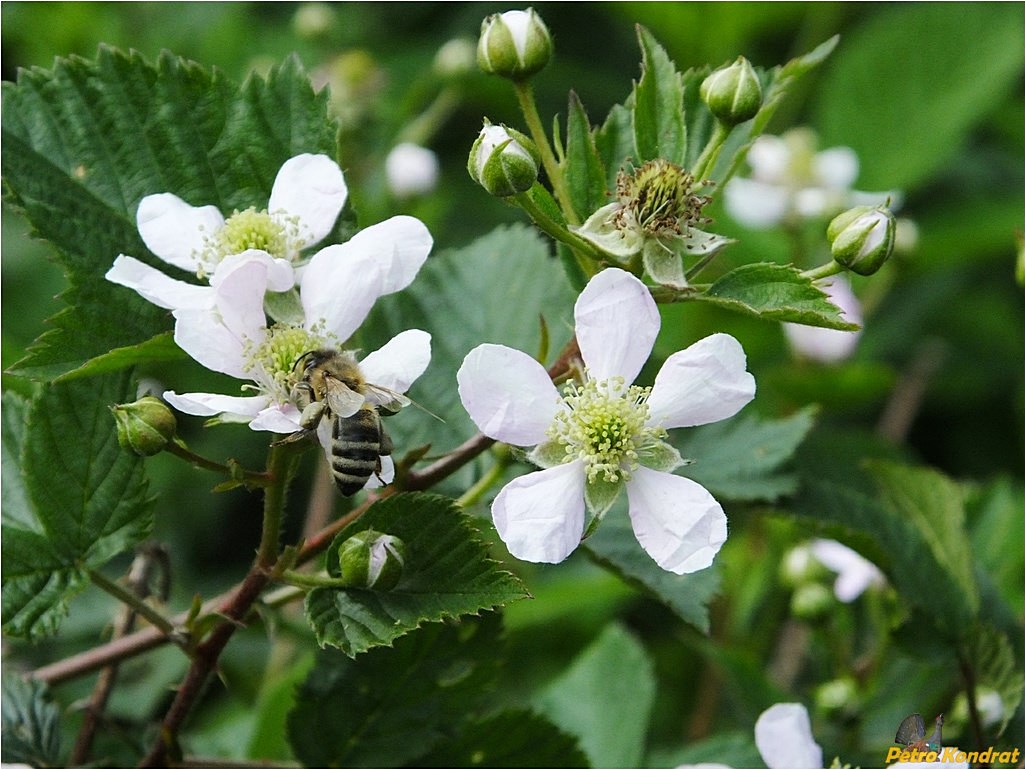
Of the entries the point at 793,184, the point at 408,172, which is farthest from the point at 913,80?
the point at 408,172

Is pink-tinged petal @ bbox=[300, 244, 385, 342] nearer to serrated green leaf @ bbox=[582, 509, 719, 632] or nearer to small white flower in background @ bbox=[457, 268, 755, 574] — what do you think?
small white flower in background @ bbox=[457, 268, 755, 574]

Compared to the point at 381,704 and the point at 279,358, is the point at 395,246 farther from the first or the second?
the point at 381,704

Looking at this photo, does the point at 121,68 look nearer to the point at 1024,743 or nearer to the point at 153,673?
the point at 153,673

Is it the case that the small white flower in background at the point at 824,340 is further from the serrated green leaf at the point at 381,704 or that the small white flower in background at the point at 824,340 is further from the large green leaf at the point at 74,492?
the large green leaf at the point at 74,492

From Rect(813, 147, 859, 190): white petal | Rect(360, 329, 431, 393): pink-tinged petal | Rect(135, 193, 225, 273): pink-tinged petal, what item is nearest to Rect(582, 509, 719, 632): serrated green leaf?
Rect(360, 329, 431, 393): pink-tinged petal

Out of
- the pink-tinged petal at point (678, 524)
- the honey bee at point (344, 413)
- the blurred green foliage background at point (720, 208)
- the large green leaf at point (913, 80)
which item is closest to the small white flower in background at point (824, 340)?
the blurred green foliage background at point (720, 208)

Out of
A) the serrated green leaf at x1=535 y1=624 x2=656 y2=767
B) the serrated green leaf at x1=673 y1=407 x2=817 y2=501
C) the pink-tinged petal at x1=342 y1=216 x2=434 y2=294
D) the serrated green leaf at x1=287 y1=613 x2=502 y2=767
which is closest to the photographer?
the pink-tinged petal at x1=342 y1=216 x2=434 y2=294
